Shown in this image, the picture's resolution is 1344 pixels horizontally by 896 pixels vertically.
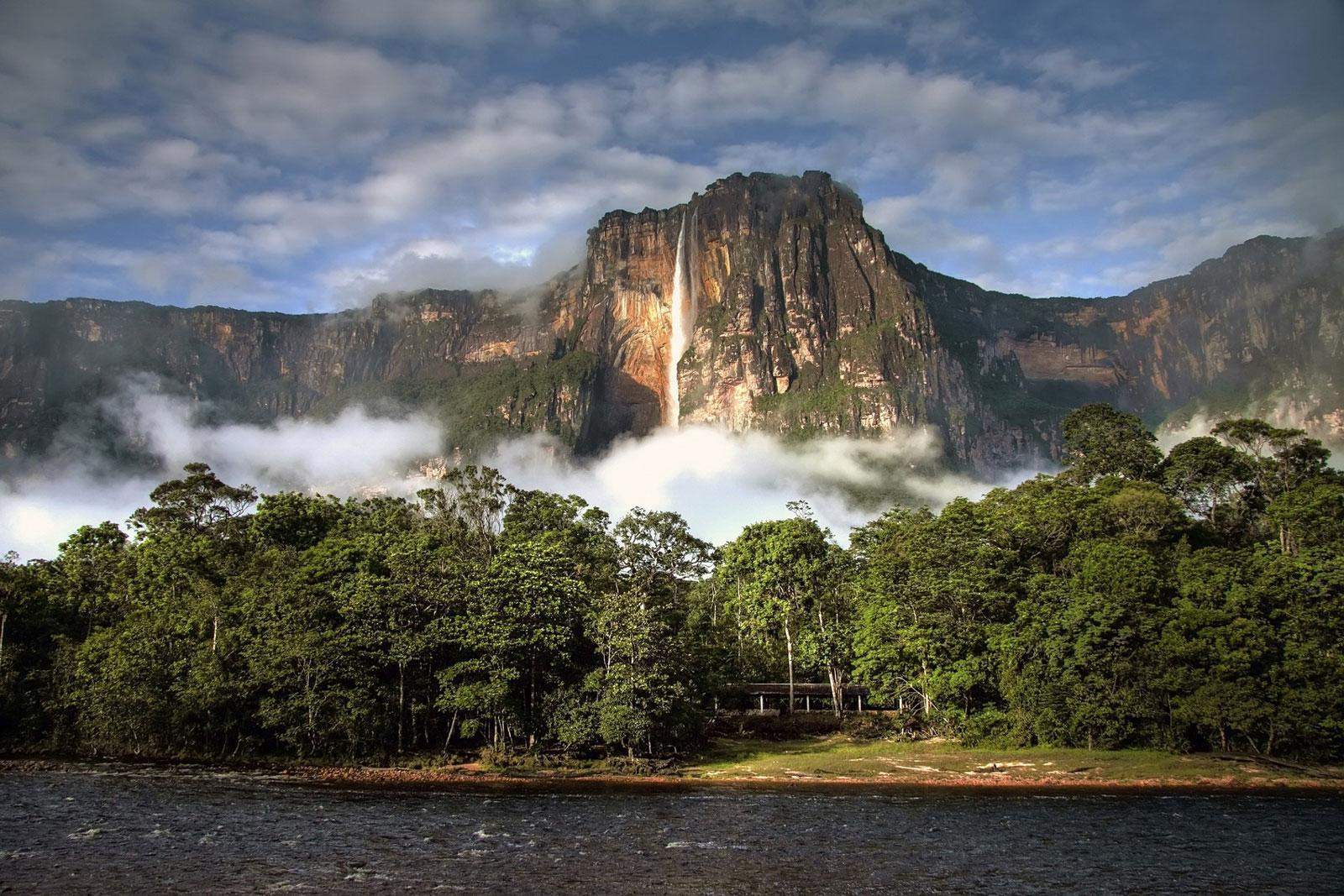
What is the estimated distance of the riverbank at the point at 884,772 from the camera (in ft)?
169

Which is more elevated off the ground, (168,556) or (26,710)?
(168,556)

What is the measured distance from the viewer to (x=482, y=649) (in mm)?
58281

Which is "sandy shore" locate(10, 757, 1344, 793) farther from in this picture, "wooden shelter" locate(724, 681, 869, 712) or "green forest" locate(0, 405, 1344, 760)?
"wooden shelter" locate(724, 681, 869, 712)

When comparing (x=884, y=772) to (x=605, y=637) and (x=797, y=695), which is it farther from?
(x=797, y=695)

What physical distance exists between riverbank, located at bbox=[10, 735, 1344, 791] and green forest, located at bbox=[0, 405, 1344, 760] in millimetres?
2082

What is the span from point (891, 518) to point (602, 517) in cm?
3040

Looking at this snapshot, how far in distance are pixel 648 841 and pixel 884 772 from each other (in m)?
25.1

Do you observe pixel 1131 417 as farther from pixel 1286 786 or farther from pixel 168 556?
pixel 168 556

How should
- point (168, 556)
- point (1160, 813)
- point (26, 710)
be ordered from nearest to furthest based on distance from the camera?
point (1160, 813), point (26, 710), point (168, 556)

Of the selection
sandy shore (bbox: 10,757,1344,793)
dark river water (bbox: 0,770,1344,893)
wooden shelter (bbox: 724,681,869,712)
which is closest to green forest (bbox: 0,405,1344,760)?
sandy shore (bbox: 10,757,1344,793)

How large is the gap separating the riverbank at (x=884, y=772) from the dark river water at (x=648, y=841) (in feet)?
12.5

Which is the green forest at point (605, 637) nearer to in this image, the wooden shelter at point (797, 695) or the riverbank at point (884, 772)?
the riverbank at point (884, 772)

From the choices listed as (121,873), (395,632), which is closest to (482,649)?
(395,632)

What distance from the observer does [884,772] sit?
56406 millimetres
